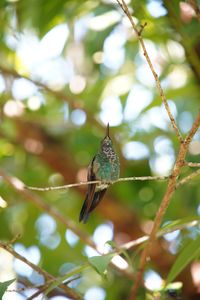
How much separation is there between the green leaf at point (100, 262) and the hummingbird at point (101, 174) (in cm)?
15

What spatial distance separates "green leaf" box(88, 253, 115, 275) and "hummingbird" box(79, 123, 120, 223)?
0.15 m

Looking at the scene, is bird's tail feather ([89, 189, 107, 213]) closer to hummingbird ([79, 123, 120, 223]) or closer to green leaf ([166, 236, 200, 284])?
hummingbird ([79, 123, 120, 223])

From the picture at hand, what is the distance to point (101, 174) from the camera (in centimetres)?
249

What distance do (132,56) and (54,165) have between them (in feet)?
4.77

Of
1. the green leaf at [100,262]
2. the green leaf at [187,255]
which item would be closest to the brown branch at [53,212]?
the green leaf at [187,255]

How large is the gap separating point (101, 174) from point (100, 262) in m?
0.45

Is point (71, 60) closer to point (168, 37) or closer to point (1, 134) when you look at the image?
point (1, 134)

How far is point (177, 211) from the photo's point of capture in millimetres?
3990

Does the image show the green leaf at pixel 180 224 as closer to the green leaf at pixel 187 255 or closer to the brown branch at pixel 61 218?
the green leaf at pixel 187 255

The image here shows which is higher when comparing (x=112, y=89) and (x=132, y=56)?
(x=132, y=56)

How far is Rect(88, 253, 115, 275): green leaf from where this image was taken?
2.08m

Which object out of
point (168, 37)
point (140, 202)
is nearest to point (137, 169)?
point (140, 202)

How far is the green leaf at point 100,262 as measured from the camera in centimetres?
208

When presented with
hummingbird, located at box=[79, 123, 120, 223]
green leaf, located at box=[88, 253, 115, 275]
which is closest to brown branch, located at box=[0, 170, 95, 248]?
hummingbird, located at box=[79, 123, 120, 223]
